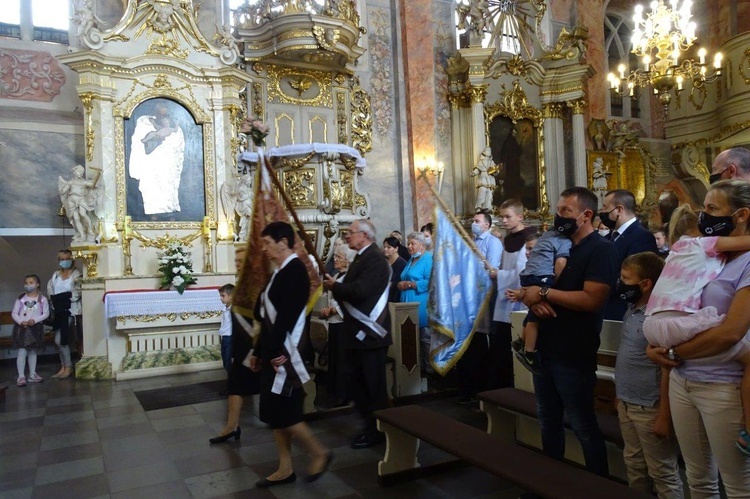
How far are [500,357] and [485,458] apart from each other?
8.06ft

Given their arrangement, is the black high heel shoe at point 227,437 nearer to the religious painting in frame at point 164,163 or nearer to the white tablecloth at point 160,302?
the white tablecloth at point 160,302

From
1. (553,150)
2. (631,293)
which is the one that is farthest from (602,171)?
(631,293)

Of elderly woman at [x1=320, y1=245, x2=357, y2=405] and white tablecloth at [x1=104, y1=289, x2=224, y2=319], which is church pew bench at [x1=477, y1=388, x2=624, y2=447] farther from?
white tablecloth at [x1=104, y1=289, x2=224, y2=319]

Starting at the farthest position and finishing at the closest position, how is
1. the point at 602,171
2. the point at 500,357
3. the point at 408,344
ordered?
the point at 602,171 < the point at 408,344 < the point at 500,357

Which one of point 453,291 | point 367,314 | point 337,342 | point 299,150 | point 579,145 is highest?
point 579,145

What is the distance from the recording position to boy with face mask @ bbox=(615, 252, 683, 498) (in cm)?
277

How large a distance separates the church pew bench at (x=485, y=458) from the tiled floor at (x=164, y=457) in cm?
21

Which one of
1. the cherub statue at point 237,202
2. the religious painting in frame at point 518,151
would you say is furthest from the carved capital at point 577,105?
the cherub statue at point 237,202

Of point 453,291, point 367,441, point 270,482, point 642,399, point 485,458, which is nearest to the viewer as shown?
point 642,399

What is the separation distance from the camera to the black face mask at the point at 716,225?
232 centimetres

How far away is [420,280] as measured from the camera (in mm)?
6457

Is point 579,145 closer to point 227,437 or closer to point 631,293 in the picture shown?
point 227,437

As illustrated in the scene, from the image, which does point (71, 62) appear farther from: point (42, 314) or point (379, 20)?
point (379, 20)

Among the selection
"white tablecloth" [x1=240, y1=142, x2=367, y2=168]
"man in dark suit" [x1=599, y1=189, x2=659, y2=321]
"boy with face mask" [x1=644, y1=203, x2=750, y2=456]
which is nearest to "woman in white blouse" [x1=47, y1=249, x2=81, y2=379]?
"white tablecloth" [x1=240, y1=142, x2=367, y2=168]
